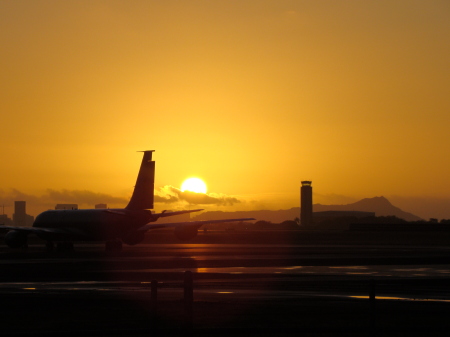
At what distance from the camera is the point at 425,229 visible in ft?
432

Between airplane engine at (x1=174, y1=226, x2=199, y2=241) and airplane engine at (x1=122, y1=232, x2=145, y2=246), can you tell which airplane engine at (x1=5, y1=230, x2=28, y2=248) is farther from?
airplane engine at (x1=174, y1=226, x2=199, y2=241)

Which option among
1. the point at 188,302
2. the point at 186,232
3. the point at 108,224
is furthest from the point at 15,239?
the point at 188,302

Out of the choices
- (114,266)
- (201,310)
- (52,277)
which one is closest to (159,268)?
(114,266)

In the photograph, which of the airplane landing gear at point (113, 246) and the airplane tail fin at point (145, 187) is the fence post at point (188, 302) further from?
the airplane tail fin at point (145, 187)

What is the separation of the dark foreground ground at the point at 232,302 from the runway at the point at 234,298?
0.03 m

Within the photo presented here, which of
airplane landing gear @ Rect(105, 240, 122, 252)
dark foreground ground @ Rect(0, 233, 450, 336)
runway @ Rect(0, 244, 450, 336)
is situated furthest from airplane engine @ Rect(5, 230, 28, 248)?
dark foreground ground @ Rect(0, 233, 450, 336)

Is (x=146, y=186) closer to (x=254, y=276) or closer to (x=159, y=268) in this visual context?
(x=159, y=268)

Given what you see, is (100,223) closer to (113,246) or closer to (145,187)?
(113,246)

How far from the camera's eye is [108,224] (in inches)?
2400

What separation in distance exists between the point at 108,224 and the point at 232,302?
41129mm

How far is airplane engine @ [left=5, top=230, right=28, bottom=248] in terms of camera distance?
6097cm

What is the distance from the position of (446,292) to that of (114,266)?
19472 millimetres

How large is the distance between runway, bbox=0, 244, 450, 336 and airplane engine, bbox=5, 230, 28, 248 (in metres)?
24.4

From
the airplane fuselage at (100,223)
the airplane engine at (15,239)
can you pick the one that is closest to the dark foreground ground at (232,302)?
the airplane fuselage at (100,223)
